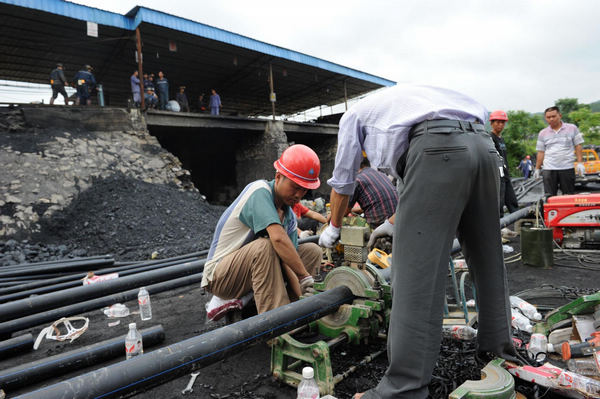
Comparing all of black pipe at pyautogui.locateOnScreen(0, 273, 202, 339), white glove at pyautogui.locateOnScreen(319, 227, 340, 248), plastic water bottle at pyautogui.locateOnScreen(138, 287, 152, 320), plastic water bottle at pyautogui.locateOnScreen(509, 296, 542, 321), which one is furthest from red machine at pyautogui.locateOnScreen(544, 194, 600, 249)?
plastic water bottle at pyautogui.locateOnScreen(138, 287, 152, 320)

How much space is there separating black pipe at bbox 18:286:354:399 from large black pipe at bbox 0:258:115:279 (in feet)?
13.6

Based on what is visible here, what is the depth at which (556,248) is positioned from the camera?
4875mm

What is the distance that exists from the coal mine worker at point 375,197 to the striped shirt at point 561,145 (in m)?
3.68

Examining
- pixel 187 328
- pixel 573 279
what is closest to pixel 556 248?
pixel 573 279

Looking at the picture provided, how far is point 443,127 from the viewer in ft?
5.22

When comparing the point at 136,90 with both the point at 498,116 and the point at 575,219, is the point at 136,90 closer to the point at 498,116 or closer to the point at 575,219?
the point at 498,116

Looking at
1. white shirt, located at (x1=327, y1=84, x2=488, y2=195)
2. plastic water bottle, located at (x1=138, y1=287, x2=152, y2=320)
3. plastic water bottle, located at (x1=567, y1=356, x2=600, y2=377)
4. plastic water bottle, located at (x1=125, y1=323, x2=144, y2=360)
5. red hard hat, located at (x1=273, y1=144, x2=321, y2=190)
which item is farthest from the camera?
plastic water bottle, located at (x1=138, y1=287, x2=152, y2=320)

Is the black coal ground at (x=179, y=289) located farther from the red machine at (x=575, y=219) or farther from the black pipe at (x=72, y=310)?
the red machine at (x=575, y=219)

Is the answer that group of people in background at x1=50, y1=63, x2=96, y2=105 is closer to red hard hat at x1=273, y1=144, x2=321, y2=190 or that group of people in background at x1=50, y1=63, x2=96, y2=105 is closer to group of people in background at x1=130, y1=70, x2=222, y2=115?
group of people in background at x1=130, y1=70, x2=222, y2=115

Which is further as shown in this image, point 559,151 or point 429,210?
point 559,151

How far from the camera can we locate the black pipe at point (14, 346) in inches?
106

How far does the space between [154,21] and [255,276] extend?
1103cm

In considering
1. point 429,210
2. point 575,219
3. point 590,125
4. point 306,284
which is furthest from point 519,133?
point 429,210

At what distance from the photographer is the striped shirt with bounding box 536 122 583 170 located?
18.8 ft
